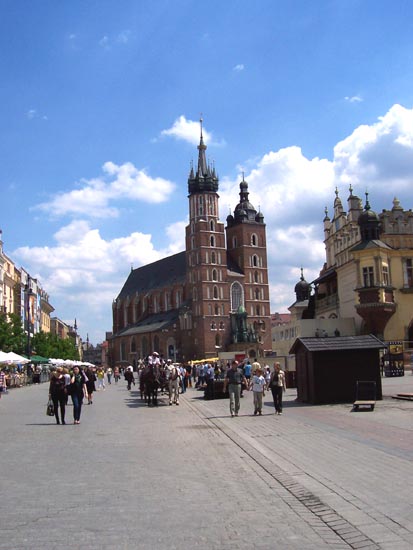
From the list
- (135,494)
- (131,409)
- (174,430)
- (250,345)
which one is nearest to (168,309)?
(250,345)

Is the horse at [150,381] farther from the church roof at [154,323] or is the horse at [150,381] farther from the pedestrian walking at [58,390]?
the church roof at [154,323]

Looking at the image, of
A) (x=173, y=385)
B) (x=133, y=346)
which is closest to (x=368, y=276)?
(x=173, y=385)

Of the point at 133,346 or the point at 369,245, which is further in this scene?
the point at 133,346

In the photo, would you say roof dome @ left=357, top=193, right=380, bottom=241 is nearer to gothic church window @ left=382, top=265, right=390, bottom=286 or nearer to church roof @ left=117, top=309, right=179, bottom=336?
gothic church window @ left=382, top=265, right=390, bottom=286

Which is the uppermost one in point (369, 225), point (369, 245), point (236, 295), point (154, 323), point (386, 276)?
point (236, 295)

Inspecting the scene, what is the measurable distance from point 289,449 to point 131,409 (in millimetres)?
12475

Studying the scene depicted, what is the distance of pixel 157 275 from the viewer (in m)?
130

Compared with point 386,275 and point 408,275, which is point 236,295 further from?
point 386,275

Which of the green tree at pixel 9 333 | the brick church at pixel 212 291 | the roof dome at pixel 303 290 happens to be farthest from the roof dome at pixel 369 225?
the brick church at pixel 212 291

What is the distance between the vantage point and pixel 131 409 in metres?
23.5

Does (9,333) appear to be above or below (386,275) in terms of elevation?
below

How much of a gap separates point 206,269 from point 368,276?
60.0 metres

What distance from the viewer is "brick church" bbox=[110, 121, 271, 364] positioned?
10312cm

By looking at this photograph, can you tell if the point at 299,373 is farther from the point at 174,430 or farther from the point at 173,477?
the point at 173,477
